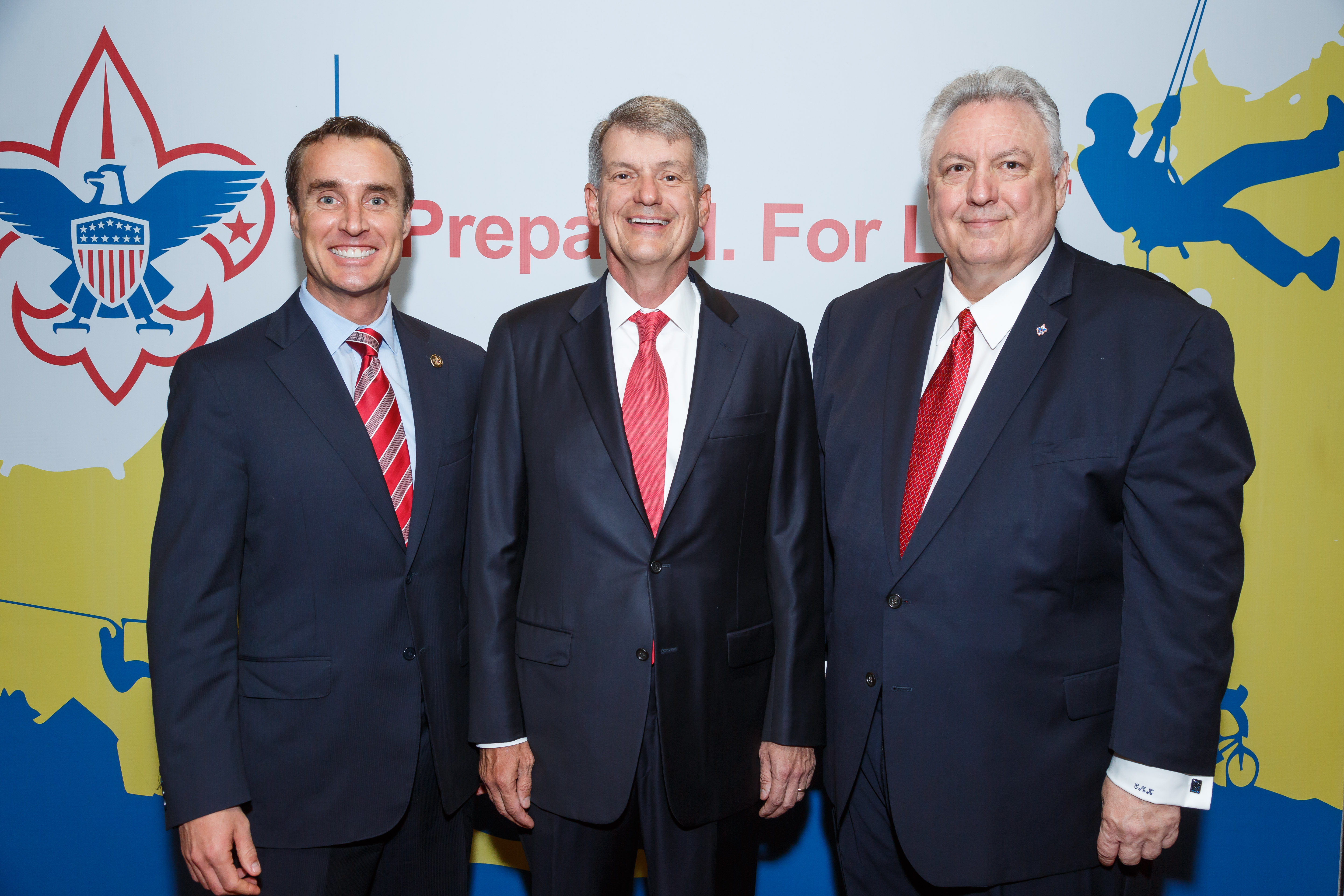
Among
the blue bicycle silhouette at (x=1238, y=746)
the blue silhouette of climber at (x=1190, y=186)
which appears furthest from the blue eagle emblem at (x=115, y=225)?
the blue bicycle silhouette at (x=1238, y=746)

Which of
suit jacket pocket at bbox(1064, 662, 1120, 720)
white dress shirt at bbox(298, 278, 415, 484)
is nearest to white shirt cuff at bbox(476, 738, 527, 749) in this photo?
white dress shirt at bbox(298, 278, 415, 484)

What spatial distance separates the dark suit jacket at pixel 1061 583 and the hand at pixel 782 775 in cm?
21

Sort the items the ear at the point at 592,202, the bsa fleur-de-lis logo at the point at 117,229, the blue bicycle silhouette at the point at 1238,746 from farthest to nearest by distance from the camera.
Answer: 1. the bsa fleur-de-lis logo at the point at 117,229
2. the blue bicycle silhouette at the point at 1238,746
3. the ear at the point at 592,202

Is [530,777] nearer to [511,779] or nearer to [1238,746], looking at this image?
[511,779]

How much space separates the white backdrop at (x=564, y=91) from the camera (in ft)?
8.98

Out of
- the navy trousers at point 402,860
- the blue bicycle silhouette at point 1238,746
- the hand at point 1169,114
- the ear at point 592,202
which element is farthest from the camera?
the blue bicycle silhouette at point 1238,746

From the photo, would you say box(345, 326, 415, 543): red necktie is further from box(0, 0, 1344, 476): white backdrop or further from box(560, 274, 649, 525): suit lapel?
box(0, 0, 1344, 476): white backdrop

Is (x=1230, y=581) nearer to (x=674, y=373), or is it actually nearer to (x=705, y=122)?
(x=674, y=373)

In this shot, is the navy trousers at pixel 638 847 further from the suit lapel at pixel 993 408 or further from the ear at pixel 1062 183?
the ear at pixel 1062 183

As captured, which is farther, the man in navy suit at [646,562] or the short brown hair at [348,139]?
the short brown hair at [348,139]

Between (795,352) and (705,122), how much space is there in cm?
111

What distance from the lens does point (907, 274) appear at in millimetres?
2262

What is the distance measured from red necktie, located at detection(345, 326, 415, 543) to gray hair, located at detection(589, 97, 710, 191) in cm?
68

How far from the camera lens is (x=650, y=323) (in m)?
2.03
